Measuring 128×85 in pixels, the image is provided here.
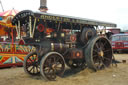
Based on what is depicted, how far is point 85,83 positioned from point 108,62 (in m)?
2.59

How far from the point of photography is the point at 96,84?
4562 mm

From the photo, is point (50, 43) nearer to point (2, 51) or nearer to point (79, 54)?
point (79, 54)

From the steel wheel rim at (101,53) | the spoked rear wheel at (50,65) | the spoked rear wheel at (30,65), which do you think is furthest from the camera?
the steel wheel rim at (101,53)

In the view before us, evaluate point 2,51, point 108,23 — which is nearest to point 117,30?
point 108,23

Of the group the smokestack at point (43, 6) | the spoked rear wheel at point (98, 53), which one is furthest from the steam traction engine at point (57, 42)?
the smokestack at point (43, 6)

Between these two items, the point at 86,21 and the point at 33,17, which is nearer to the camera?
the point at 33,17

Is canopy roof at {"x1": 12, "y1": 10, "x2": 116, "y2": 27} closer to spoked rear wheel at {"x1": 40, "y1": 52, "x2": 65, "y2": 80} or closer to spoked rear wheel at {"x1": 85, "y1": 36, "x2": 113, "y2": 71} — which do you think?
spoked rear wheel at {"x1": 85, "y1": 36, "x2": 113, "y2": 71}

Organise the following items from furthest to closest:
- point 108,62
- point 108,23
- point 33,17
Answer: point 108,23 → point 108,62 → point 33,17

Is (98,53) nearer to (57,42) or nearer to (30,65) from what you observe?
(57,42)

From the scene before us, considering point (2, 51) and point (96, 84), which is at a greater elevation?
point (2, 51)

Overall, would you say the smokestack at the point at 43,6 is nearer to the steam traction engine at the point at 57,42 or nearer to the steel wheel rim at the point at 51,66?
the steam traction engine at the point at 57,42

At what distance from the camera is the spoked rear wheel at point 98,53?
5.90 m

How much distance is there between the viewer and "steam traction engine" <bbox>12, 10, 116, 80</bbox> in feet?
16.5

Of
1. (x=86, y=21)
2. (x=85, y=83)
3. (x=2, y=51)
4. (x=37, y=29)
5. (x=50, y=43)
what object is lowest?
(x=85, y=83)
